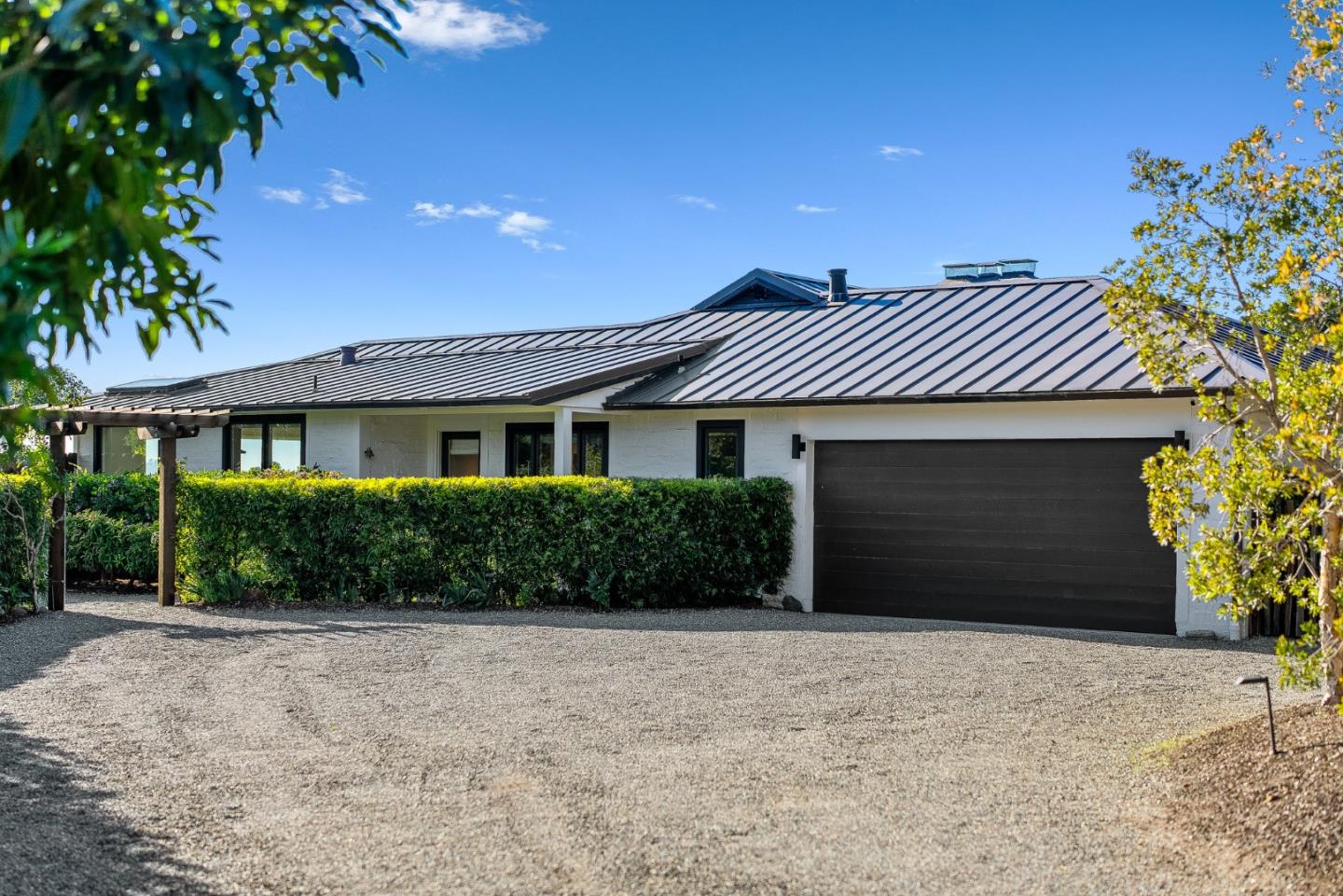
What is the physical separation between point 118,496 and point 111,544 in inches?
27.9

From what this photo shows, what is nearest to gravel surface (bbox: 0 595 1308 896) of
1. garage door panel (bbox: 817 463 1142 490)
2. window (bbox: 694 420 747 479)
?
garage door panel (bbox: 817 463 1142 490)

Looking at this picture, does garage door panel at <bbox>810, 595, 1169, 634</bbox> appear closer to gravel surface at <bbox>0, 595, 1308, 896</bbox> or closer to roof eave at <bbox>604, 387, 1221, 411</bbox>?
gravel surface at <bbox>0, 595, 1308, 896</bbox>

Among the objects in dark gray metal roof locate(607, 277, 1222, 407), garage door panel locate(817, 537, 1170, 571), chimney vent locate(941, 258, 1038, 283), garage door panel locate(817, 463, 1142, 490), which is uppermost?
chimney vent locate(941, 258, 1038, 283)

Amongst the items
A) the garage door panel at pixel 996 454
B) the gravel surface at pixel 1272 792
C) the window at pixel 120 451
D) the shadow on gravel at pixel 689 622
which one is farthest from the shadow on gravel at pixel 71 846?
the window at pixel 120 451

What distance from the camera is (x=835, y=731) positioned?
771 cm

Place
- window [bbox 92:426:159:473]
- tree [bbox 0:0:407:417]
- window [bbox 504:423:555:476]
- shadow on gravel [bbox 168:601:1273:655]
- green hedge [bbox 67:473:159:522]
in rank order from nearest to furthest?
tree [bbox 0:0:407:417] → shadow on gravel [bbox 168:601:1273:655] → green hedge [bbox 67:473:159:522] → window [bbox 504:423:555:476] → window [bbox 92:426:159:473]

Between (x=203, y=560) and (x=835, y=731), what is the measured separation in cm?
1008

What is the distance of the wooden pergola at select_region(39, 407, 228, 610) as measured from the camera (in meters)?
13.9

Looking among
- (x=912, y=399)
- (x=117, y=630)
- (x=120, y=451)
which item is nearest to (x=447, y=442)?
(x=120, y=451)

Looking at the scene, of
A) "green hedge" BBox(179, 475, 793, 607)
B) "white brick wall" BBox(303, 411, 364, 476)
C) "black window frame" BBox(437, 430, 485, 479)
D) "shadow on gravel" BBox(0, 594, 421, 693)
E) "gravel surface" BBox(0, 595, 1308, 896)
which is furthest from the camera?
"black window frame" BBox(437, 430, 485, 479)

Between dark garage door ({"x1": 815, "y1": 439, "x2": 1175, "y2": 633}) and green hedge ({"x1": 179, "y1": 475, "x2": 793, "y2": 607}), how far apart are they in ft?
3.05

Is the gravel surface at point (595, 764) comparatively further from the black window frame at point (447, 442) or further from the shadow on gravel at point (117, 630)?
the black window frame at point (447, 442)

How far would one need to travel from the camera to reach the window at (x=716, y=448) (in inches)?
648

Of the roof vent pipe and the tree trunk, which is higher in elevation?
the roof vent pipe
